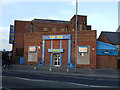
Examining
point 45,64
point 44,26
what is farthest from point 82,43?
point 44,26

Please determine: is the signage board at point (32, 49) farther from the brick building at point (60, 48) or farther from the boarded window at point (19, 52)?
the boarded window at point (19, 52)

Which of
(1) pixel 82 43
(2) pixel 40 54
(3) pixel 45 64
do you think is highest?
(1) pixel 82 43

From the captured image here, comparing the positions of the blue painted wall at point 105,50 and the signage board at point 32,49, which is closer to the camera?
the blue painted wall at point 105,50

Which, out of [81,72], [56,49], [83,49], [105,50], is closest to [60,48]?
[56,49]

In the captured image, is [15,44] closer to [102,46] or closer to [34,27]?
[34,27]

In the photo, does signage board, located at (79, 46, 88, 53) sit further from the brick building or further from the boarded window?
the boarded window

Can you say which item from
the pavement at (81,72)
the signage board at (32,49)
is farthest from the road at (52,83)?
the signage board at (32,49)

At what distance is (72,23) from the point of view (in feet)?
167

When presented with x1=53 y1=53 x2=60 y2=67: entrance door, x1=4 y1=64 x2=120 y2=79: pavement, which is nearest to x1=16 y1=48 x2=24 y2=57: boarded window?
x1=53 y1=53 x2=60 y2=67: entrance door

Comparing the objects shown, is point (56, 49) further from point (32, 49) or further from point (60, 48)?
point (32, 49)

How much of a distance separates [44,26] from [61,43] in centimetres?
2122

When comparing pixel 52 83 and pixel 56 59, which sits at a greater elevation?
pixel 56 59

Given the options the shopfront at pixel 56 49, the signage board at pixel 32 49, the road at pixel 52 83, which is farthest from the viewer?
the signage board at pixel 32 49

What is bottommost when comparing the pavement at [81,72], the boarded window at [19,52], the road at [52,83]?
the pavement at [81,72]
